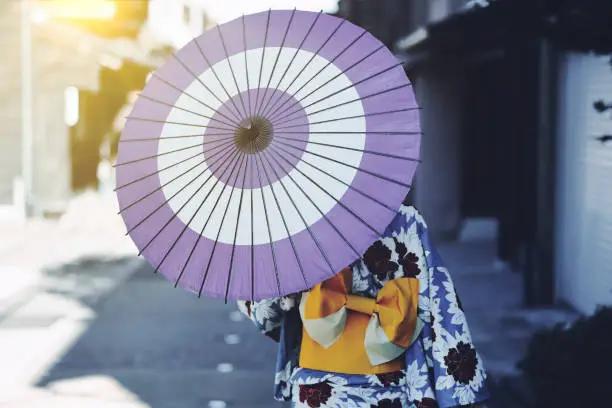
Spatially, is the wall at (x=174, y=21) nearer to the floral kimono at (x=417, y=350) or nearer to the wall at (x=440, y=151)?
the wall at (x=440, y=151)

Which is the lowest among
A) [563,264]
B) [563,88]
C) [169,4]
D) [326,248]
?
[563,264]

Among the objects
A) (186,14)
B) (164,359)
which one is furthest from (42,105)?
(186,14)

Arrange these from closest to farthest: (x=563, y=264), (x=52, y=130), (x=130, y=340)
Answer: (x=130, y=340) → (x=563, y=264) → (x=52, y=130)

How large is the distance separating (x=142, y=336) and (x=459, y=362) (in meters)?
Result: 5.99

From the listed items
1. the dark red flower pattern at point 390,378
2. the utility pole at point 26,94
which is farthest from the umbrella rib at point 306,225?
the utility pole at point 26,94

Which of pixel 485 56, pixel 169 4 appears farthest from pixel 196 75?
pixel 169 4

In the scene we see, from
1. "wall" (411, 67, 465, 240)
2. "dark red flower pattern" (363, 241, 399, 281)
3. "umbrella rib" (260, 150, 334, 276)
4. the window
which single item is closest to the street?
"dark red flower pattern" (363, 241, 399, 281)

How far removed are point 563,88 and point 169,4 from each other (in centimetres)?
2584

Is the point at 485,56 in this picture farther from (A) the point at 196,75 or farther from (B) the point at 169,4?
(B) the point at 169,4

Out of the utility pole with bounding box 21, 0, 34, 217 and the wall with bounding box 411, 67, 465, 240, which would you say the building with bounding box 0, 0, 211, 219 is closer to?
the utility pole with bounding box 21, 0, 34, 217

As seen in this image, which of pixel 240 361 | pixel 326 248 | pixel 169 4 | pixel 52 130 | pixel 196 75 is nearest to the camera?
pixel 326 248

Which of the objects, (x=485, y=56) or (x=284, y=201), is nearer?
(x=284, y=201)

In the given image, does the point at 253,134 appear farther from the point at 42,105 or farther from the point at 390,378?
the point at 42,105

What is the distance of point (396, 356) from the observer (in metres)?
2.77
